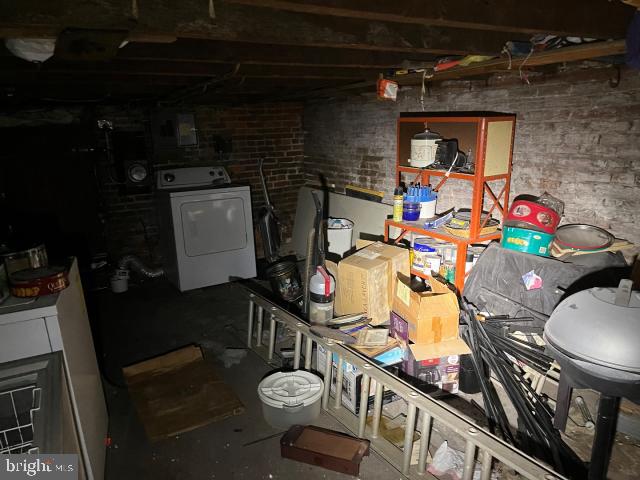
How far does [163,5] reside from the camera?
133 cm

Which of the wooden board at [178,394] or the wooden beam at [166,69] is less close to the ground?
the wooden beam at [166,69]

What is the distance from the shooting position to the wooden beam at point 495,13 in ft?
4.40

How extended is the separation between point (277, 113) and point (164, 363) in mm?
3439

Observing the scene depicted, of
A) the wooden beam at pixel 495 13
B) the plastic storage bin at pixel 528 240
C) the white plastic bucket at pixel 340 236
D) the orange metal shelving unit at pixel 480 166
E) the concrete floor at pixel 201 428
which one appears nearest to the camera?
the wooden beam at pixel 495 13

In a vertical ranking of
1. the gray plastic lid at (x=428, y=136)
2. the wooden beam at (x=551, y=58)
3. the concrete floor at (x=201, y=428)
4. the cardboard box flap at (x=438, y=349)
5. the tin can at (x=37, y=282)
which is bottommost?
the concrete floor at (x=201, y=428)

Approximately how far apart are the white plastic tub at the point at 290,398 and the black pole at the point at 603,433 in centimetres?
130

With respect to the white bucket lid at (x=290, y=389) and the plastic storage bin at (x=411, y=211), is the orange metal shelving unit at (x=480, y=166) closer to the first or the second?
the plastic storage bin at (x=411, y=211)

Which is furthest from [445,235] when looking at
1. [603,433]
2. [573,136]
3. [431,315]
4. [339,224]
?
[603,433]

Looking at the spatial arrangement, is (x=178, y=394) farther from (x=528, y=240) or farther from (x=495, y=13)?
(x=495, y=13)

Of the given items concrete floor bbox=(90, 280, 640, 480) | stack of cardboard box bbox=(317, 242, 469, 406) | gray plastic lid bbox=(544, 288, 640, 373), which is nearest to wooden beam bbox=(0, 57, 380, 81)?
stack of cardboard box bbox=(317, 242, 469, 406)

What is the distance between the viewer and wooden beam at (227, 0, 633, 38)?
4.40ft

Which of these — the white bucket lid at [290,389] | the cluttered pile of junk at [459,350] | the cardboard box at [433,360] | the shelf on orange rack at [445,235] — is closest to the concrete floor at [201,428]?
the cluttered pile of junk at [459,350]

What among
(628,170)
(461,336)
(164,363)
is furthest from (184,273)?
(628,170)

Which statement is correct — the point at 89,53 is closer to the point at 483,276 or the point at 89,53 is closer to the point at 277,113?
the point at 483,276
